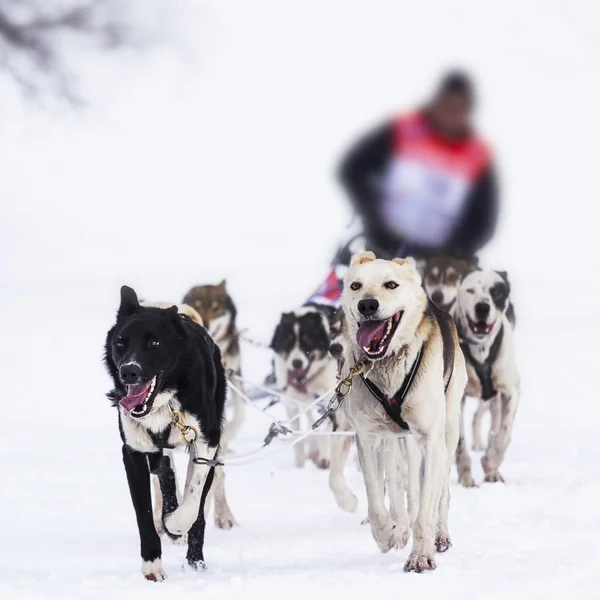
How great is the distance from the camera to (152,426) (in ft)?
9.80

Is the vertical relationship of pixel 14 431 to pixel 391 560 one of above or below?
below

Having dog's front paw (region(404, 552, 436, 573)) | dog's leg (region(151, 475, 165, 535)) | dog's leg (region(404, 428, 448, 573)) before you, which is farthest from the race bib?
dog's front paw (region(404, 552, 436, 573))

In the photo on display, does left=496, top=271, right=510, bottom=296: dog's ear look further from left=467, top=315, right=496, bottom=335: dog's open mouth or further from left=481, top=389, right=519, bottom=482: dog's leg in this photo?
left=481, top=389, right=519, bottom=482: dog's leg

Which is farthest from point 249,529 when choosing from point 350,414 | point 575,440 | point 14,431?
point 14,431

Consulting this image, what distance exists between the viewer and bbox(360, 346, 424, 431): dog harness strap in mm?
3008

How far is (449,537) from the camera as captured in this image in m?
3.36

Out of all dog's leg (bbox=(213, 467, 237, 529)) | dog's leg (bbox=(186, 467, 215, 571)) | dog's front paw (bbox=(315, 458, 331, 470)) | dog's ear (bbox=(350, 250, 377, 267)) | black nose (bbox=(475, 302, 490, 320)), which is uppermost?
dog's ear (bbox=(350, 250, 377, 267))

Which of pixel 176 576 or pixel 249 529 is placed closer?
pixel 176 576

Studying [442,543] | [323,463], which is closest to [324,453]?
[323,463]

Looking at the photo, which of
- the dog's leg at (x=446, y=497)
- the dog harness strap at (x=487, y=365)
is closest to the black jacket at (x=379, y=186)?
the dog harness strap at (x=487, y=365)

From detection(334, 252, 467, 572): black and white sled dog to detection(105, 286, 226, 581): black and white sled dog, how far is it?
0.44 metres

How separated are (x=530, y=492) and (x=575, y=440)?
1627 mm

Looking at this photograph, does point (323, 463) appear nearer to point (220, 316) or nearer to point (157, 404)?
point (220, 316)

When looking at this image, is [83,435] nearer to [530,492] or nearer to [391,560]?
[530,492]
